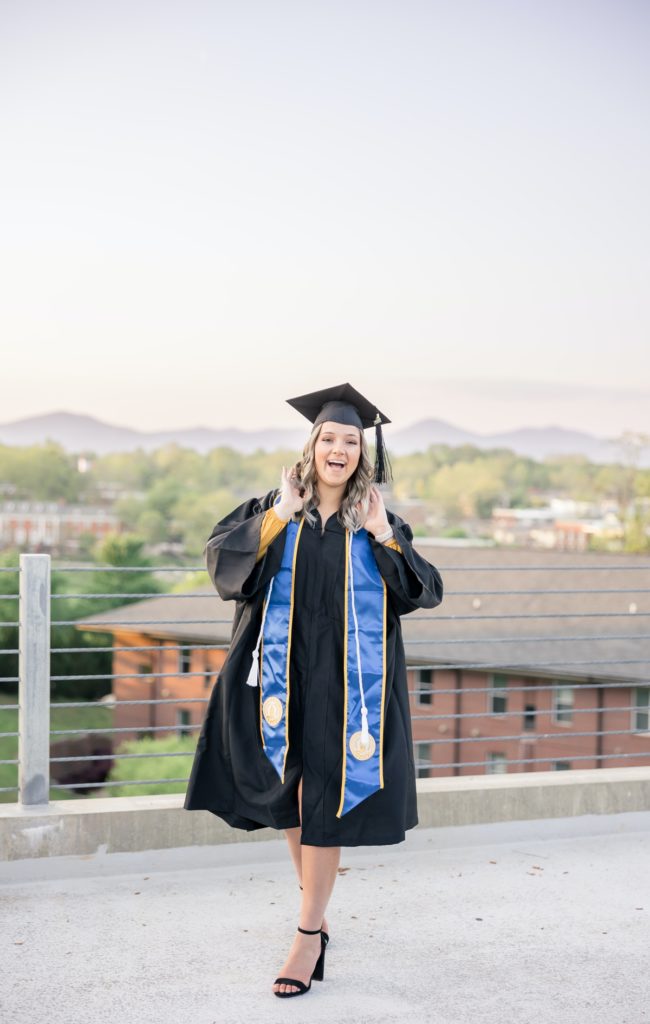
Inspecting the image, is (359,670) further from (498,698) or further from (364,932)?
(498,698)

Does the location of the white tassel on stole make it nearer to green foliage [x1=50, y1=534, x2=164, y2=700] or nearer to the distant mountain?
green foliage [x1=50, y1=534, x2=164, y2=700]

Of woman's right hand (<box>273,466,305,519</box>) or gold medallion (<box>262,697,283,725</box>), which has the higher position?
woman's right hand (<box>273,466,305,519</box>)

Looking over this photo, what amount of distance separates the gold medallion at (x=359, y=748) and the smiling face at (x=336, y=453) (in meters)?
0.68

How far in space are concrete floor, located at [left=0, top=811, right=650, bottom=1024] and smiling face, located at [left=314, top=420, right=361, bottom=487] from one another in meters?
1.37

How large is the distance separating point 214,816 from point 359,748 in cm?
114

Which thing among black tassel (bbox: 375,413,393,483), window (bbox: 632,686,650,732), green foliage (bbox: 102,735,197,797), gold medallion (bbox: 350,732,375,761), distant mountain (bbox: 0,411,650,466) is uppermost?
distant mountain (bbox: 0,411,650,466)

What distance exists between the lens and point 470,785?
4.18 metres

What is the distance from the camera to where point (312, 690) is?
2.90 metres

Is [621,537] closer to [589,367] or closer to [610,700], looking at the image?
[589,367]

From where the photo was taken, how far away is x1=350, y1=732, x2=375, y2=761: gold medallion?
2.90 m

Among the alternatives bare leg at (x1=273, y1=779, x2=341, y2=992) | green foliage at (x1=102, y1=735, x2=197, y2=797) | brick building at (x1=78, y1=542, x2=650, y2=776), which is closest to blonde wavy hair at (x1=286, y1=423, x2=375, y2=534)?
bare leg at (x1=273, y1=779, x2=341, y2=992)

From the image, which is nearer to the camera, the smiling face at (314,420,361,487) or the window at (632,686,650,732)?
the smiling face at (314,420,361,487)

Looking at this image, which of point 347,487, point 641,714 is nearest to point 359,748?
point 347,487

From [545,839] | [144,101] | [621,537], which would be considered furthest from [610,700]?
[144,101]
